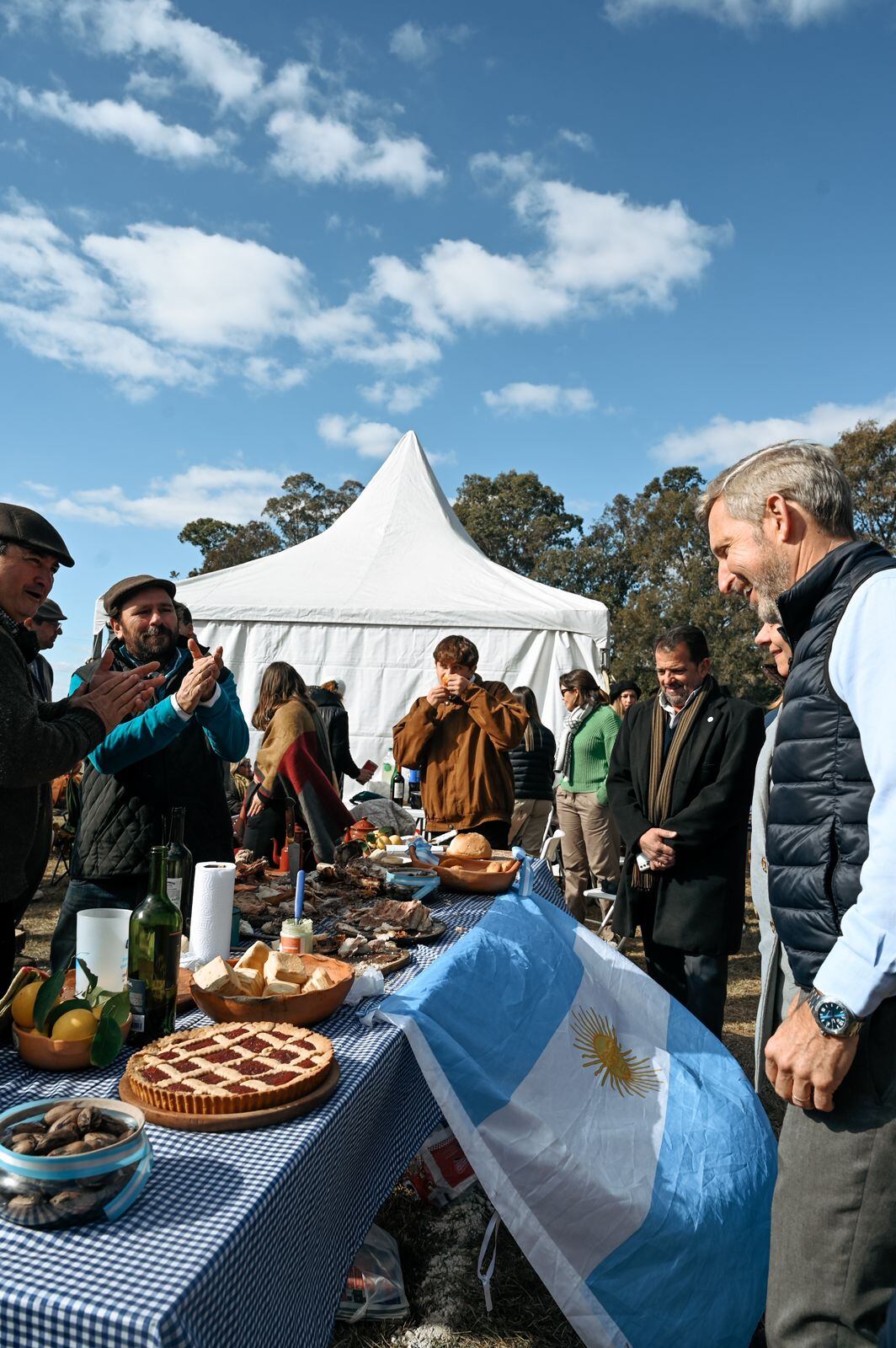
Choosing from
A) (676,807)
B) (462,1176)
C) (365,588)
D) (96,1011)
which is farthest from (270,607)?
(96,1011)

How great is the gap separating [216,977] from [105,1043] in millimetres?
265

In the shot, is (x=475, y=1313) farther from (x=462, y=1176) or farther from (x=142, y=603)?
→ (x=142, y=603)

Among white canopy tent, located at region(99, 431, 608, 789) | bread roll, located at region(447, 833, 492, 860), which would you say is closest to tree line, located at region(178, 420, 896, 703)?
white canopy tent, located at region(99, 431, 608, 789)

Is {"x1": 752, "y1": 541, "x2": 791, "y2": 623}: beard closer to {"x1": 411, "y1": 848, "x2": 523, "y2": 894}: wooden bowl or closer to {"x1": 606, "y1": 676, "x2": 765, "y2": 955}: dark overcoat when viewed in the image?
{"x1": 411, "y1": 848, "x2": 523, "y2": 894}: wooden bowl

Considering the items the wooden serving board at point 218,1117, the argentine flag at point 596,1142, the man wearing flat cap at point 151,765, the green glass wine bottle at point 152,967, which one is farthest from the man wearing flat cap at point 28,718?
the argentine flag at point 596,1142

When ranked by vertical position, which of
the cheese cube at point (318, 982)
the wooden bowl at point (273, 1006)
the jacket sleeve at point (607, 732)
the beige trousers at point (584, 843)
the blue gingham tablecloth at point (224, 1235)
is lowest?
the beige trousers at point (584, 843)

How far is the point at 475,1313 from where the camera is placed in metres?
2.23

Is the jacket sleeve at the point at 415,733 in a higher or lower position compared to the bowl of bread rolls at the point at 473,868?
higher

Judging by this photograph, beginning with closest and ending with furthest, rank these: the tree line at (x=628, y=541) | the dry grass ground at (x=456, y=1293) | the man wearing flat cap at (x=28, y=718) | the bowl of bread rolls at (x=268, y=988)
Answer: the bowl of bread rolls at (x=268, y=988), the man wearing flat cap at (x=28, y=718), the dry grass ground at (x=456, y=1293), the tree line at (x=628, y=541)

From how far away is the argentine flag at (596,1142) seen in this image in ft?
5.92

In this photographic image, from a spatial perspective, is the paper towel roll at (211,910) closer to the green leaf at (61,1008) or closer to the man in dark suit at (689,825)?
the green leaf at (61,1008)

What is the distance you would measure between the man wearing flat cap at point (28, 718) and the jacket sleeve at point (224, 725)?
409mm

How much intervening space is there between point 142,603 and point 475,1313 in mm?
2202

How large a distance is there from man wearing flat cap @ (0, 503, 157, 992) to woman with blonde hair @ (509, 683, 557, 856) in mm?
4488
